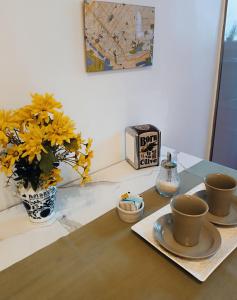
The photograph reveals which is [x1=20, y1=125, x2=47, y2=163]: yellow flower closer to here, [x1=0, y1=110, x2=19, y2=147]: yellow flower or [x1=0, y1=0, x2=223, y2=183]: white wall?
[x1=0, y1=110, x2=19, y2=147]: yellow flower

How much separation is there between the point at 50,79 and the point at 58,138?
0.98ft

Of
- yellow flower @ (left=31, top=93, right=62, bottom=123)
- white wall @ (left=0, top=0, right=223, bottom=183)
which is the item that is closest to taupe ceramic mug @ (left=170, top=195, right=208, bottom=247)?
yellow flower @ (left=31, top=93, right=62, bottom=123)

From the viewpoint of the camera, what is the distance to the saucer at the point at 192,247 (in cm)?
64

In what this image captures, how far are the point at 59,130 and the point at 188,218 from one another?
0.40m

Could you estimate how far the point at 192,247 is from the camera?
66 centimetres

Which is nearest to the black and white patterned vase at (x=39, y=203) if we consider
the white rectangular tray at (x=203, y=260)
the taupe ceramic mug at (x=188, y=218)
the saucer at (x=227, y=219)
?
the white rectangular tray at (x=203, y=260)

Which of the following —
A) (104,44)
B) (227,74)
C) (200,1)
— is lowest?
(227,74)

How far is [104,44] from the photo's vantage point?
3.27 feet

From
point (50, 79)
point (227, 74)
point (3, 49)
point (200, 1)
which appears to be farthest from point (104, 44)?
point (227, 74)

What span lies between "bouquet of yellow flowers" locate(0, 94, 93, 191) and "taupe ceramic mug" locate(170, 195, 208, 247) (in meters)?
0.33

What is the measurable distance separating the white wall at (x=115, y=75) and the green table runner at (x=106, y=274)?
18.8 inches

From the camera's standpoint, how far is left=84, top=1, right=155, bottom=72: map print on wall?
94 centimetres

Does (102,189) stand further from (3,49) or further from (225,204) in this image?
(3,49)

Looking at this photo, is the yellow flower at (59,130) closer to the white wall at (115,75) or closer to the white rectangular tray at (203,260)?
the white wall at (115,75)
